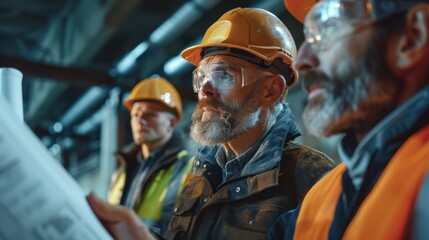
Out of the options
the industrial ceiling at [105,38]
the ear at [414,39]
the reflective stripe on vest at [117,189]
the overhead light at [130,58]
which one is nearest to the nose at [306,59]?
the ear at [414,39]

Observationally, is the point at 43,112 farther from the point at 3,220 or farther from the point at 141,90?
the point at 3,220

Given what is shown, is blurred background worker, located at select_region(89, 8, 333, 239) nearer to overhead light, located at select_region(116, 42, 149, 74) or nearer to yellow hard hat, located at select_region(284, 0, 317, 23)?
yellow hard hat, located at select_region(284, 0, 317, 23)

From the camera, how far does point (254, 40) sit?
1756mm

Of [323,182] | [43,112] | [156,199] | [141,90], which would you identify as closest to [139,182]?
[156,199]

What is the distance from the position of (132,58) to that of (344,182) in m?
4.58

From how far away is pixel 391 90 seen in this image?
35.8 inches

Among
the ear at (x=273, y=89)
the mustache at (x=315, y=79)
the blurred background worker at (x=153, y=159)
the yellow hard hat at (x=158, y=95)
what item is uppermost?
the mustache at (x=315, y=79)

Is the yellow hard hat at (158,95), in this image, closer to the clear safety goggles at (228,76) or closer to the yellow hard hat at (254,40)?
the yellow hard hat at (254,40)

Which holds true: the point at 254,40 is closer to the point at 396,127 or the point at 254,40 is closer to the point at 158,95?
the point at 396,127

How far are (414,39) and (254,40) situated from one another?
917 millimetres

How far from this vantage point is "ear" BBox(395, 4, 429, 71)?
33.9 inches

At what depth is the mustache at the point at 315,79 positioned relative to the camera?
3.19 ft

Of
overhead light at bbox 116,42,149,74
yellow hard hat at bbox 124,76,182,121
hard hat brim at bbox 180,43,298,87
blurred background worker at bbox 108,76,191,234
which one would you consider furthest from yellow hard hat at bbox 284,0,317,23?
overhead light at bbox 116,42,149,74

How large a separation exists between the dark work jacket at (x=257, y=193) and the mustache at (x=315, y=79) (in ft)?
1.60
